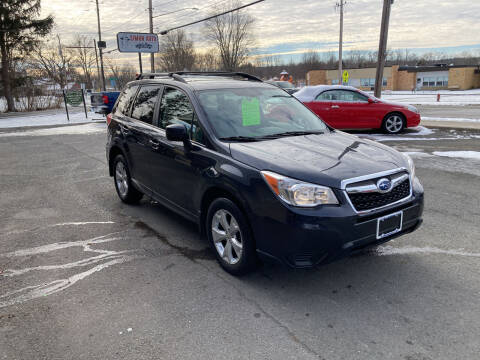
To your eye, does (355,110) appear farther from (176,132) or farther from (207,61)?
(207,61)

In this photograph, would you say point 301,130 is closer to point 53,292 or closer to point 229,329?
point 229,329

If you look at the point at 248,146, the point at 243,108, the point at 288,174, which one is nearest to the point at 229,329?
the point at 288,174

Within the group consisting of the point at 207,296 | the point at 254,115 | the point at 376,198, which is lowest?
the point at 207,296

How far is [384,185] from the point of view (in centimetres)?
313

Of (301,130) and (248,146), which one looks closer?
(248,146)

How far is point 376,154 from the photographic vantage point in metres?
3.57

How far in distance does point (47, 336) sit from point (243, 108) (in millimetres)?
2744

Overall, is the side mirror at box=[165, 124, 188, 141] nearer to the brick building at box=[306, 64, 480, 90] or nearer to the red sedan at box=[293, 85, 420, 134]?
the red sedan at box=[293, 85, 420, 134]

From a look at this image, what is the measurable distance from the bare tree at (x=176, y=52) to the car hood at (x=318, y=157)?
69310mm

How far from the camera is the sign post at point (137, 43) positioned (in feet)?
83.4

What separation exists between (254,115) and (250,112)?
0.05 metres

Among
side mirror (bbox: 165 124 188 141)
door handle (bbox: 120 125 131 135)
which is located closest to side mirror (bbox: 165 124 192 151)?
side mirror (bbox: 165 124 188 141)

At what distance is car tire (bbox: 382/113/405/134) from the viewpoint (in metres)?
12.1

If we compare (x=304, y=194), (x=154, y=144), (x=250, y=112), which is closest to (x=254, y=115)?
(x=250, y=112)
